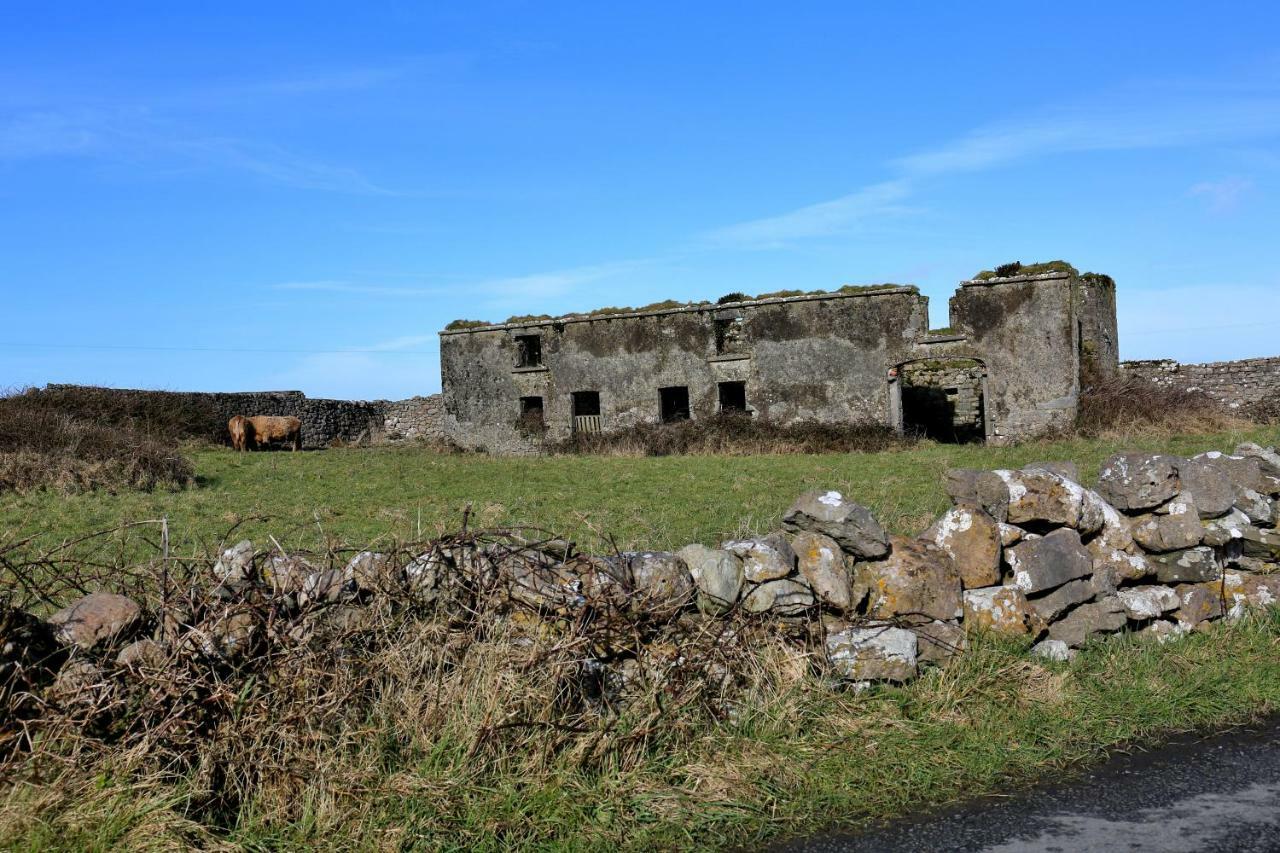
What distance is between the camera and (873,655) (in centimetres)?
517

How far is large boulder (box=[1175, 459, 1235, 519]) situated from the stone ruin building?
56.0ft

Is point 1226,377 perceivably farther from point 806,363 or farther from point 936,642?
point 936,642

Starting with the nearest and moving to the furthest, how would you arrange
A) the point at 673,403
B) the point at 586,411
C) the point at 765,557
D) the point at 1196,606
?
the point at 765,557 → the point at 1196,606 → the point at 673,403 → the point at 586,411

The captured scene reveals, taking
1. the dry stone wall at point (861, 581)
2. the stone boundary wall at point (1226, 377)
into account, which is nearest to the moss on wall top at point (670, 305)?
the stone boundary wall at point (1226, 377)

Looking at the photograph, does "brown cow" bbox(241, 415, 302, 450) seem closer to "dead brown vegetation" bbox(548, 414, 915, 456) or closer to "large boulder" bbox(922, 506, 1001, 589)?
"dead brown vegetation" bbox(548, 414, 915, 456)

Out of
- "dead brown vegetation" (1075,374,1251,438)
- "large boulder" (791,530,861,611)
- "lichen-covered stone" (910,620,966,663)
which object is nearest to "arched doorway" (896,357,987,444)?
"dead brown vegetation" (1075,374,1251,438)

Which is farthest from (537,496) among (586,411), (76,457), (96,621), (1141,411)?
(586,411)

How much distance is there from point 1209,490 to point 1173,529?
50 cm

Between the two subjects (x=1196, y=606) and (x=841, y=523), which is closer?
(x=841, y=523)

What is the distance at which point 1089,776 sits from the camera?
437 centimetres

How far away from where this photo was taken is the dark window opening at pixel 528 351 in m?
29.9

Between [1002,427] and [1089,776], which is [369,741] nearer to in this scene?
[1089,776]

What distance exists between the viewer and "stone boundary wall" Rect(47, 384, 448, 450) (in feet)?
94.2

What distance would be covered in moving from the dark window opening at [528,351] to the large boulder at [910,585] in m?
24.5
